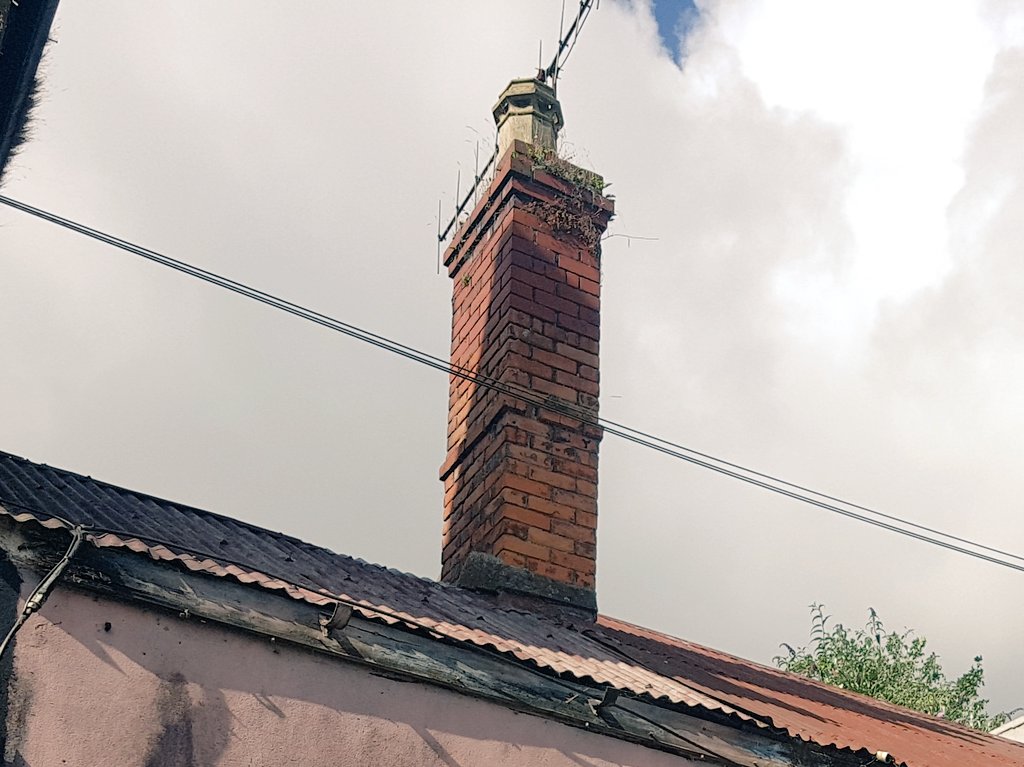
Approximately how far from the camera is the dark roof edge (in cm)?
470

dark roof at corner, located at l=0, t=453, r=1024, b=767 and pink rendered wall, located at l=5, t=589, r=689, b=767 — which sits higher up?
dark roof at corner, located at l=0, t=453, r=1024, b=767

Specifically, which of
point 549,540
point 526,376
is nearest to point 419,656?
point 549,540

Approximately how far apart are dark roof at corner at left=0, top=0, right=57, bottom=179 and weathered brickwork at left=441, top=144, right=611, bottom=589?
318 cm

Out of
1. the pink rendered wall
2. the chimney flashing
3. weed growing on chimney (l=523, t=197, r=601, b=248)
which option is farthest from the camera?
weed growing on chimney (l=523, t=197, r=601, b=248)

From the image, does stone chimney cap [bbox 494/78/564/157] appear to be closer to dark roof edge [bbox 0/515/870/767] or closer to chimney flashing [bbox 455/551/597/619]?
chimney flashing [bbox 455/551/597/619]

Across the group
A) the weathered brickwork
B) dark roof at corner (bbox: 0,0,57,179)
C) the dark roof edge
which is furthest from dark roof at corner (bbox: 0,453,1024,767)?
dark roof at corner (bbox: 0,0,57,179)

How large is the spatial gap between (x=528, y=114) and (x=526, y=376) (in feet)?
7.93

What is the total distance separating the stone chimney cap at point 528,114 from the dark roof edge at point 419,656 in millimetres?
4815

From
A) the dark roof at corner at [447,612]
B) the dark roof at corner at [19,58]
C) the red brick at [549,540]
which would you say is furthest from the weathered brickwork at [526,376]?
the dark roof at corner at [19,58]

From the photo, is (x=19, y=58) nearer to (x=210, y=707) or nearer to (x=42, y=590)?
(x=42, y=590)

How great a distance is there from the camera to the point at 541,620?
7.04m

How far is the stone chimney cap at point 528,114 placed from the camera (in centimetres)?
938

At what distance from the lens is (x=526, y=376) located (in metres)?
8.02

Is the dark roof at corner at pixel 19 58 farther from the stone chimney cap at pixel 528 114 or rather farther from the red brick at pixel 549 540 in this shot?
the stone chimney cap at pixel 528 114
